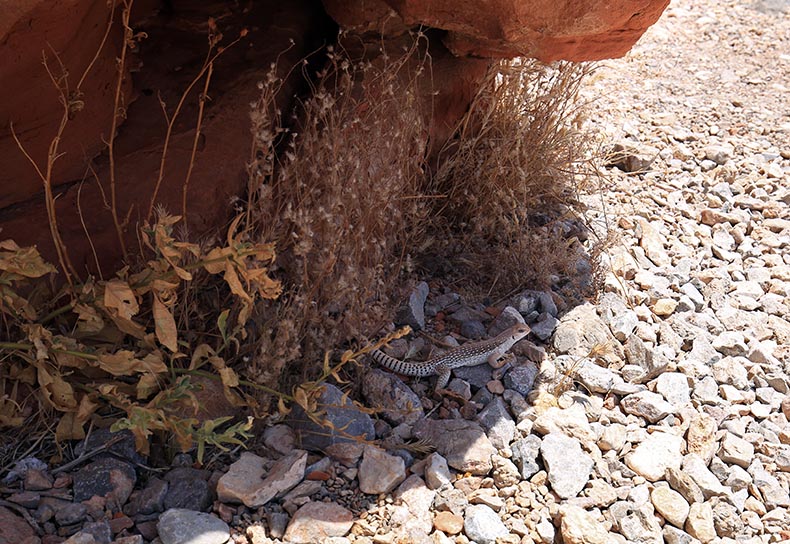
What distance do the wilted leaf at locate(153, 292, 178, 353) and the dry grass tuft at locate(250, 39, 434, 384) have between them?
1.14 ft

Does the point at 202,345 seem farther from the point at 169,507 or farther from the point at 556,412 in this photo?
the point at 556,412

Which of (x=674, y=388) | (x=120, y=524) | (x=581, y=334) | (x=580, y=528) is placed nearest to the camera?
(x=120, y=524)

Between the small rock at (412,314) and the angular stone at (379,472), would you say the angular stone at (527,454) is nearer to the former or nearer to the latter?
the angular stone at (379,472)

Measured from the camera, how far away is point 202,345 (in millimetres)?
3012

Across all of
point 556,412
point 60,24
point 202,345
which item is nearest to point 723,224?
point 556,412

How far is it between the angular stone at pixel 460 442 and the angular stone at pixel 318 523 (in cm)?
46

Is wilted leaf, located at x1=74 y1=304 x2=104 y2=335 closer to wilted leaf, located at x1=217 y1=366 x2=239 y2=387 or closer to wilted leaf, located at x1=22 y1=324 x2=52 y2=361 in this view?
wilted leaf, located at x1=22 y1=324 x2=52 y2=361

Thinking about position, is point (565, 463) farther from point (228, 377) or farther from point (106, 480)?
point (106, 480)

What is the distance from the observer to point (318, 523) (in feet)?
9.32

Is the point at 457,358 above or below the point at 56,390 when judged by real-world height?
below

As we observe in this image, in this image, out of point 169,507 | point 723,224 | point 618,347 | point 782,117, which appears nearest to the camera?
point 169,507

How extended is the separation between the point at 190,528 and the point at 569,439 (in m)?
1.45

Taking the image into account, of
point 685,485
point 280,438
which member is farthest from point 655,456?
point 280,438

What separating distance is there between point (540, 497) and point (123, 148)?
2.18 m
